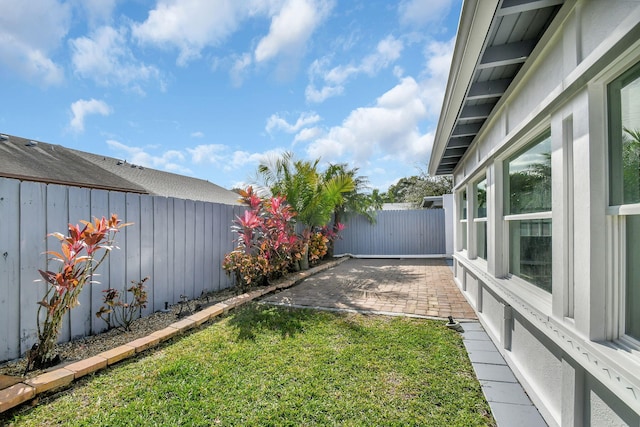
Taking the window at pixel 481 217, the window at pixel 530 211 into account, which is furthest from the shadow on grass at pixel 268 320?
the window at pixel 481 217

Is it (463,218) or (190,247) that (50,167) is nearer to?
(190,247)

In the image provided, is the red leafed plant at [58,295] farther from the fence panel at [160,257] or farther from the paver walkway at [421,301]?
the paver walkway at [421,301]

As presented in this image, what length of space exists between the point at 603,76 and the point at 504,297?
2229mm

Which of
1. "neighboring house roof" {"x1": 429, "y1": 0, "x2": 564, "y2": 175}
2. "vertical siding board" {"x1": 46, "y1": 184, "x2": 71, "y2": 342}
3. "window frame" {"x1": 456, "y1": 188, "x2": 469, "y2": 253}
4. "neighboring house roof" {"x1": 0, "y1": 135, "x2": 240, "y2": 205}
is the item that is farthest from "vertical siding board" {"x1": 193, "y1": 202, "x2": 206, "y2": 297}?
"neighboring house roof" {"x1": 0, "y1": 135, "x2": 240, "y2": 205}

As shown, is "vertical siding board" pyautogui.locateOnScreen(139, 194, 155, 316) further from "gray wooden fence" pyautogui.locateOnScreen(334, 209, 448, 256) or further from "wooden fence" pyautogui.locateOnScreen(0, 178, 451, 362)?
"gray wooden fence" pyautogui.locateOnScreen(334, 209, 448, 256)

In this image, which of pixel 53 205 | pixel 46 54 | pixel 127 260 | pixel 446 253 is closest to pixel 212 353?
pixel 127 260

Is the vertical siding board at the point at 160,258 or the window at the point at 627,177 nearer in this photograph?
the window at the point at 627,177

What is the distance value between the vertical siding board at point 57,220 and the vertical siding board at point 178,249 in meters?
1.61

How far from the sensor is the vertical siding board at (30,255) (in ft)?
9.71

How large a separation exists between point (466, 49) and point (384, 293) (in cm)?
472

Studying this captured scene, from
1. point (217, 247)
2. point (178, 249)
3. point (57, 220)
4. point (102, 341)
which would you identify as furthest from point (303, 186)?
point (102, 341)

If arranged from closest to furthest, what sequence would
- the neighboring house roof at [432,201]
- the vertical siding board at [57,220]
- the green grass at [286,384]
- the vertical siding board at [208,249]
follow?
the green grass at [286,384] → the vertical siding board at [57,220] → the vertical siding board at [208,249] → the neighboring house roof at [432,201]

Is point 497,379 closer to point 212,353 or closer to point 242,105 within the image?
point 212,353

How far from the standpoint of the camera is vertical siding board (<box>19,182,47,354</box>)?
116 inches
